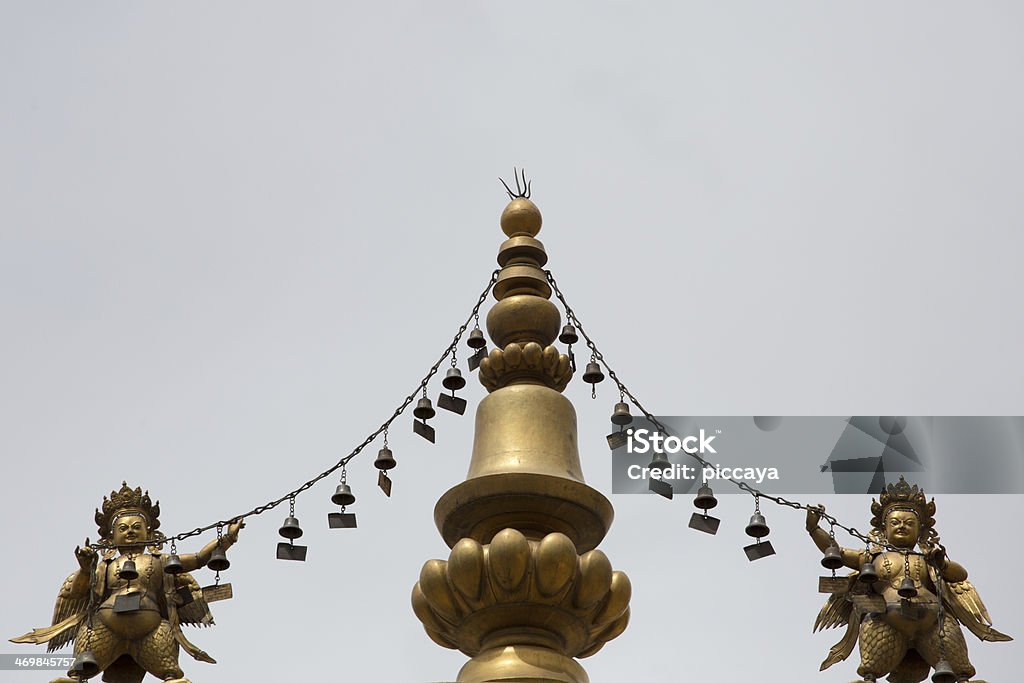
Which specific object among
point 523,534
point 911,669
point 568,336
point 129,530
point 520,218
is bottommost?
point 911,669

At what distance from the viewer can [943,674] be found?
17453 millimetres

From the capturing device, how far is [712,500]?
60.0 ft

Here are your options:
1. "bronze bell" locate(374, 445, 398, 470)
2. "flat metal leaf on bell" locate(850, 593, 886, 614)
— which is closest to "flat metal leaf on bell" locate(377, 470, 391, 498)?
"bronze bell" locate(374, 445, 398, 470)

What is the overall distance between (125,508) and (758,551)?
548 cm

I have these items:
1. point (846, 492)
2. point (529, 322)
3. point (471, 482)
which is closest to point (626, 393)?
point (529, 322)

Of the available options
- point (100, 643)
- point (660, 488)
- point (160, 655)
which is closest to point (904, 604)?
point (660, 488)

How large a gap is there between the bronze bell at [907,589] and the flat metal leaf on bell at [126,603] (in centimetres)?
638

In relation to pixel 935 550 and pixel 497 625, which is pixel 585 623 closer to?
pixel 497 625

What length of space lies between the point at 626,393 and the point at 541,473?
262 cm

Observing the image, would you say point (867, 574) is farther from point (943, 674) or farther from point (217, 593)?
point (217, 593)

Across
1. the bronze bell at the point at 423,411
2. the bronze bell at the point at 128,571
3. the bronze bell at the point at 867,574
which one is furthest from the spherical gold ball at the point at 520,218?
the bronze bell at the point at 128,571

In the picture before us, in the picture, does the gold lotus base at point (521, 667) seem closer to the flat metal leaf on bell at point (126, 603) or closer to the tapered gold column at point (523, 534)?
the tapered gold column at point (523, 534)

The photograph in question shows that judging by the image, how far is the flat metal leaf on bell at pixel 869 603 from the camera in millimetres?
17922

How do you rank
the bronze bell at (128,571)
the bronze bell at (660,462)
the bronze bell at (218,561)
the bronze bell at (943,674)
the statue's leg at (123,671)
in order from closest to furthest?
the bronze bell at (943,674)
the bronze bell at (128,571)
the bronze bell at (218,561)
the statue's leg at (123,671)
the bronze bell at (660,462)
